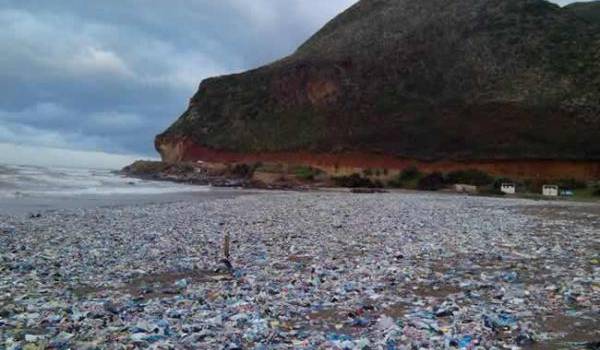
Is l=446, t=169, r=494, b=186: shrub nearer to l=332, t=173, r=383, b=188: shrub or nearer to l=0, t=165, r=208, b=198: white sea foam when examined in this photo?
l=332, t=173, r=383, b=188: shrub

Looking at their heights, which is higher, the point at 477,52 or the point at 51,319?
the point at 477,52

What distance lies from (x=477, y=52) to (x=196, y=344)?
6395cm

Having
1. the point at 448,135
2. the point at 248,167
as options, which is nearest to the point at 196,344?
the point at 448,135

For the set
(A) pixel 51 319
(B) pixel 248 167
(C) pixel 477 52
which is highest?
(C) pixel 477 52

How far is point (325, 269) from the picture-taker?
9.22 m

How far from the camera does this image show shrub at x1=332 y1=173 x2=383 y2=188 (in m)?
51.0

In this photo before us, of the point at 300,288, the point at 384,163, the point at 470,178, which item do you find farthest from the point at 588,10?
the point at 300,288

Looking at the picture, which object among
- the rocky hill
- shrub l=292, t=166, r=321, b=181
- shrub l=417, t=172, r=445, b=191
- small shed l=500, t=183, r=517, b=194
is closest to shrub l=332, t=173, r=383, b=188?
shrub l=292, t=166, r=321, b=181

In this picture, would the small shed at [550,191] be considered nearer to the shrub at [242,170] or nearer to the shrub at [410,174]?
the shrub at [410,174]

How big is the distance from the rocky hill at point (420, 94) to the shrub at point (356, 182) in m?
5.39

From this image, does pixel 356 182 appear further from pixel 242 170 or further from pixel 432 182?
pixel 242 170

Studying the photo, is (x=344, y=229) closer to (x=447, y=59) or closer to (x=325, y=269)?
(x=325, y=269)

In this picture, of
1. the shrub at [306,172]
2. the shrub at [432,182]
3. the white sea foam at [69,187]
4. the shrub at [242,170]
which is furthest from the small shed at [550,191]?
the shrub at [242,170]

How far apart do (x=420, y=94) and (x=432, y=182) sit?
17.4 m
